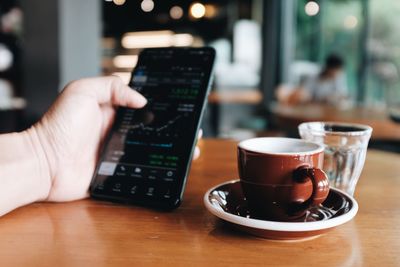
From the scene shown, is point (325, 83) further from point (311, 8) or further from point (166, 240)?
point (166, 240)

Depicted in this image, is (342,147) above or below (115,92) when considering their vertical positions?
below

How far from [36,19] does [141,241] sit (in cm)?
216

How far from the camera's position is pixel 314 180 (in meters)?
Result: 0.57

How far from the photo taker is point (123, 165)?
0.84 meters

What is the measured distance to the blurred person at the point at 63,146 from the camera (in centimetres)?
77

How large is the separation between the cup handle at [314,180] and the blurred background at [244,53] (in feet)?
5.20

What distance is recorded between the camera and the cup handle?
57 cm

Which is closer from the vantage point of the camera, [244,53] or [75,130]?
[75,130]

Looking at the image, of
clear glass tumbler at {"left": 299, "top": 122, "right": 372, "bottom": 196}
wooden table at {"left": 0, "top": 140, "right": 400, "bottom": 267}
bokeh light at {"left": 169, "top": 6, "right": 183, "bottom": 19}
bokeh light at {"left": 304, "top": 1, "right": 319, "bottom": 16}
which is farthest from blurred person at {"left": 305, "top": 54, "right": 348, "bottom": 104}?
wooden table at {"left": 0, "top": 140, "right": 400, "bottom": 267}

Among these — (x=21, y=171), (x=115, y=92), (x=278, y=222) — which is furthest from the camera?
(x=115, y=92)

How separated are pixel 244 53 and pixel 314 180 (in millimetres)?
8996

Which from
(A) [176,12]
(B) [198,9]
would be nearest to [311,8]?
(B) [198,9]

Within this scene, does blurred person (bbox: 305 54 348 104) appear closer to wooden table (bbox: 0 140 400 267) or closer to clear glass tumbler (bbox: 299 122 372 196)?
clear glass tumbler (bbox: 299 122 372 196)

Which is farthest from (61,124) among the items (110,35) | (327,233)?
(110,35)
